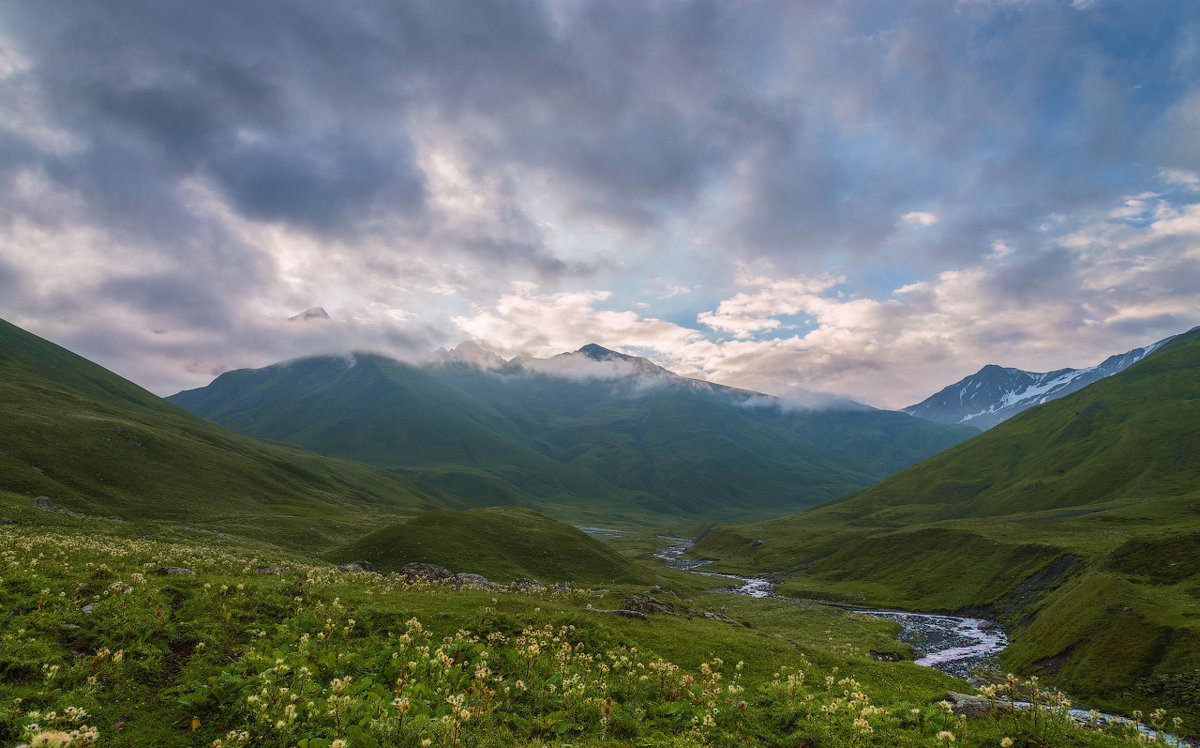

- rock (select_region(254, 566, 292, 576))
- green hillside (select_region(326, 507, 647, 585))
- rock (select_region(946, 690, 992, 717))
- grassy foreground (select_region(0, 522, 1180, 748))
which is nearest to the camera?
grassy foreground (select_region(0, 522, 1180, 748))

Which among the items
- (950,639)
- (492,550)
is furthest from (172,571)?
(950,639)

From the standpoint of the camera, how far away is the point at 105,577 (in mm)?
19875

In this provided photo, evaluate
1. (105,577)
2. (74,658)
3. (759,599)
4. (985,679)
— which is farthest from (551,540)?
(74,658)

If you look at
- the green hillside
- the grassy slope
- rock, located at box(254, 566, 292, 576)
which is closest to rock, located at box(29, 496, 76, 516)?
the green hillside

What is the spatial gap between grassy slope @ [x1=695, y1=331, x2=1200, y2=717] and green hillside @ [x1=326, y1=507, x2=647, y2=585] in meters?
53.9

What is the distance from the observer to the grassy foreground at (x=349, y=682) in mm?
11062

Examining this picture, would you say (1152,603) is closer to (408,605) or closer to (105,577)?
(408,605)

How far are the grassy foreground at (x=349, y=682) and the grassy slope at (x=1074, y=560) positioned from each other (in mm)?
39515

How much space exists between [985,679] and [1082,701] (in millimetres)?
6978

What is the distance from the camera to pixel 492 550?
270ft

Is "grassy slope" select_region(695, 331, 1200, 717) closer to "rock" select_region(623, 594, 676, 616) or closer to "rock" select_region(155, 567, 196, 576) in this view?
"rock" select_region(623, 594, 676, 616)

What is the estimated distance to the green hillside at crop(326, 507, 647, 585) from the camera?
7344cm

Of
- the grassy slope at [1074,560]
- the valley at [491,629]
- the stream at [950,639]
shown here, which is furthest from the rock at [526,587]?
the grassy slope at [1074,560]

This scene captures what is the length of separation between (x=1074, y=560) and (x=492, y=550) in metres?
93.3
